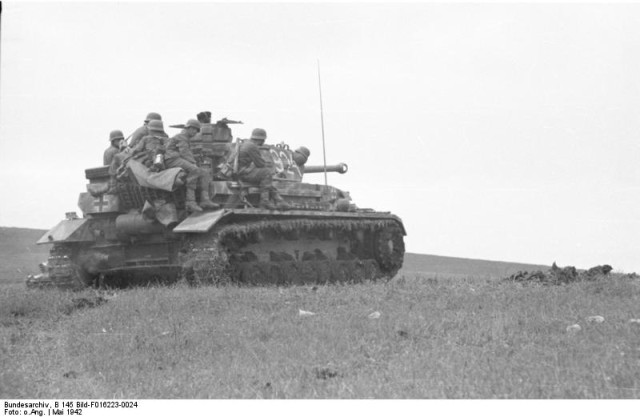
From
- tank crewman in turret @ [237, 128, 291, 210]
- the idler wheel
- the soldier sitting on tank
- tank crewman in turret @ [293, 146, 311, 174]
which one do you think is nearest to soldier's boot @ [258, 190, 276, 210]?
tank crewman in turret @ [237, 128, 291, 210]

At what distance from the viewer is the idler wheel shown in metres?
21.5

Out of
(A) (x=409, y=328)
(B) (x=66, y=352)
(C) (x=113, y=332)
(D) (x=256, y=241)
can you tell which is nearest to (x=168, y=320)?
(C) (x=113, y=332)

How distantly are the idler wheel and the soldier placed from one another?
18.9 ft

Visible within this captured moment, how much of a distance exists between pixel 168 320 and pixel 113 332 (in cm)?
72

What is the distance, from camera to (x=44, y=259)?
113 feet

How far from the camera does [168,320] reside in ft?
36.8

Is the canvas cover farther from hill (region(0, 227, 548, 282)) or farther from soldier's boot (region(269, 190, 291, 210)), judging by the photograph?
hill (region(0, 227, 548, 282))

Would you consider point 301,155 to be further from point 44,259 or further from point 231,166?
point 44,259

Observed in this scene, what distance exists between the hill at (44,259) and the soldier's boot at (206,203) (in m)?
11.9

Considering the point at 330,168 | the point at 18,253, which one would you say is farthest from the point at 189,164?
the point at 18,253

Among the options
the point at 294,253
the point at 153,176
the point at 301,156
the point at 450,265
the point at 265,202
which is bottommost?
the point at 450,265

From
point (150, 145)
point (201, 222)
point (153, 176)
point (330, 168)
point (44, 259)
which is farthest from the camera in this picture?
point (44, 259)

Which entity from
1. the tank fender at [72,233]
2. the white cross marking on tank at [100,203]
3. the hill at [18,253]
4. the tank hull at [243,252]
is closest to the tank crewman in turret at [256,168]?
the tank hull at [243,252]

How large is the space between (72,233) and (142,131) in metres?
2.41
